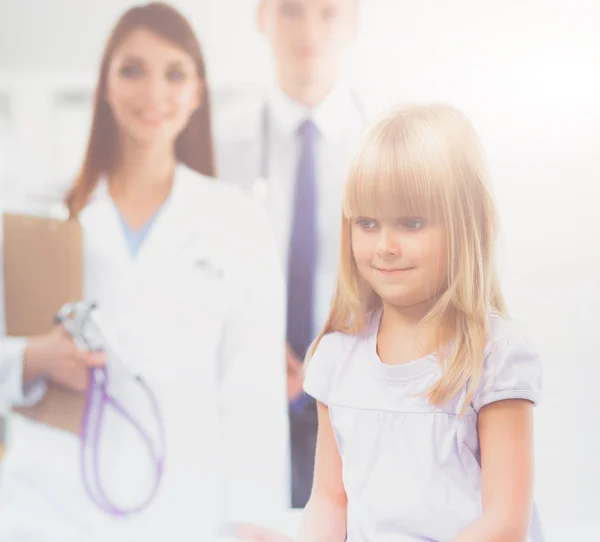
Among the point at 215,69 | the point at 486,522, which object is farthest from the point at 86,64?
the point at 486,522

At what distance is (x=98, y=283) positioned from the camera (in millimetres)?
1400

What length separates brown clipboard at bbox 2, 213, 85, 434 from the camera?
1411mm

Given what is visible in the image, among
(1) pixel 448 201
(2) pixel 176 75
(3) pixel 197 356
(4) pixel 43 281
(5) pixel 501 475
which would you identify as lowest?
(5) pixel 501 475

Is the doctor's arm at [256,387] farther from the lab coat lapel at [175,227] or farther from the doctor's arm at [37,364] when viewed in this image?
the doctor's arm at [37,364]

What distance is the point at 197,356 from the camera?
54.2 inches

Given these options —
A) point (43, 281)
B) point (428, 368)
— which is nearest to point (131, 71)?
point (43, 281)

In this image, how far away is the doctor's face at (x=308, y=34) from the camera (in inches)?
52.5

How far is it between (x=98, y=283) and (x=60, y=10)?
0.59 meters

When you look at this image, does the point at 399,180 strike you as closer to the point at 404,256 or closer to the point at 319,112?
the point at 404,256

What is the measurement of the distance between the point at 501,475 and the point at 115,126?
1024 mm

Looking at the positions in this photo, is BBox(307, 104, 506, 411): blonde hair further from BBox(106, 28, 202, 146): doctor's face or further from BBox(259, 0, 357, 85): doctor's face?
BBox(106, 28, 202, 146): doctor's face

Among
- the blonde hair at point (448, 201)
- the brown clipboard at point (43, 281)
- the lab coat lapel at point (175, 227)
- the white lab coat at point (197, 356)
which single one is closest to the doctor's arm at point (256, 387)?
the white lab coat at point (197, 356)

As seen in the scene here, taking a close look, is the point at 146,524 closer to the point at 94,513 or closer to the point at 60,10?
the point at 94,513

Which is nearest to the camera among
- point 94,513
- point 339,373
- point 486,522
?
point 486,522
